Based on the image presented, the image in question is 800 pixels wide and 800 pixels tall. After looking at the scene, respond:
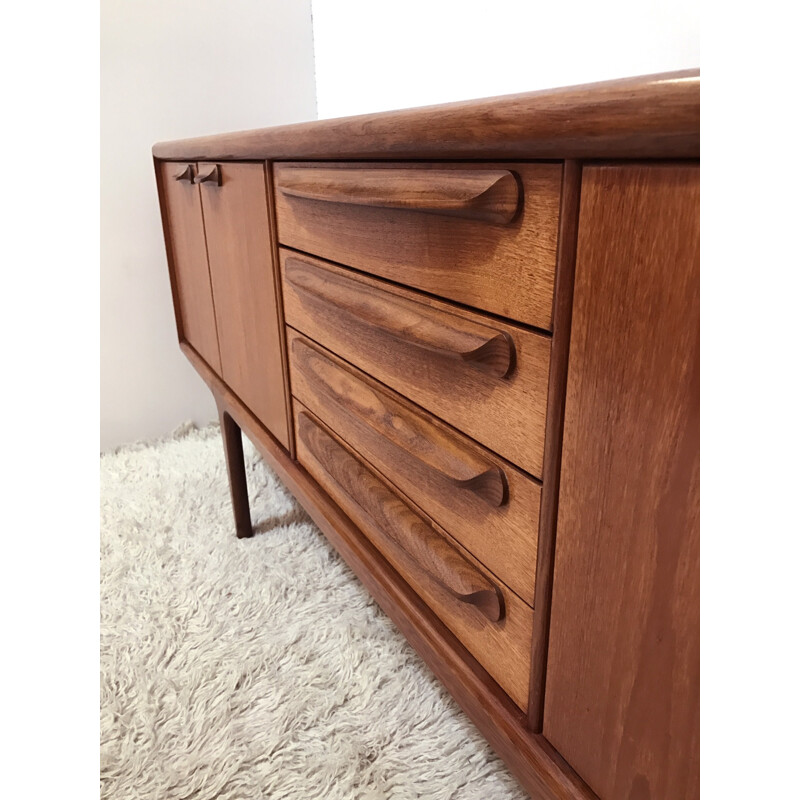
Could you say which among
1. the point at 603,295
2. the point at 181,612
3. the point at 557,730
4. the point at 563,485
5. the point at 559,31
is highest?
the point at 559,31

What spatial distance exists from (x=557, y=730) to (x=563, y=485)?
207 millimetres

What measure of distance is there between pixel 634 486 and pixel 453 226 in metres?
0.23

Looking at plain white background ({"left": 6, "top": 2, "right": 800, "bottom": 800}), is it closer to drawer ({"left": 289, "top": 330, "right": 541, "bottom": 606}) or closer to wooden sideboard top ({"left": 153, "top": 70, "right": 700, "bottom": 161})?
wooden sideboard top ({"left": 153, "top": 70, "right": 700, "bottom": 161})

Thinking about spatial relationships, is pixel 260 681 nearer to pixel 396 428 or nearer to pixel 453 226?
pixel 396 428

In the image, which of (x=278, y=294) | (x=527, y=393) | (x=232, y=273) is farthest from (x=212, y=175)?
(x=527, y=393)

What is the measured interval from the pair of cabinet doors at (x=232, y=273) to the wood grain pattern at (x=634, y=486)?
57cm

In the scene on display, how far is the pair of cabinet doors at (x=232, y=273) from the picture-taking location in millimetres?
905
